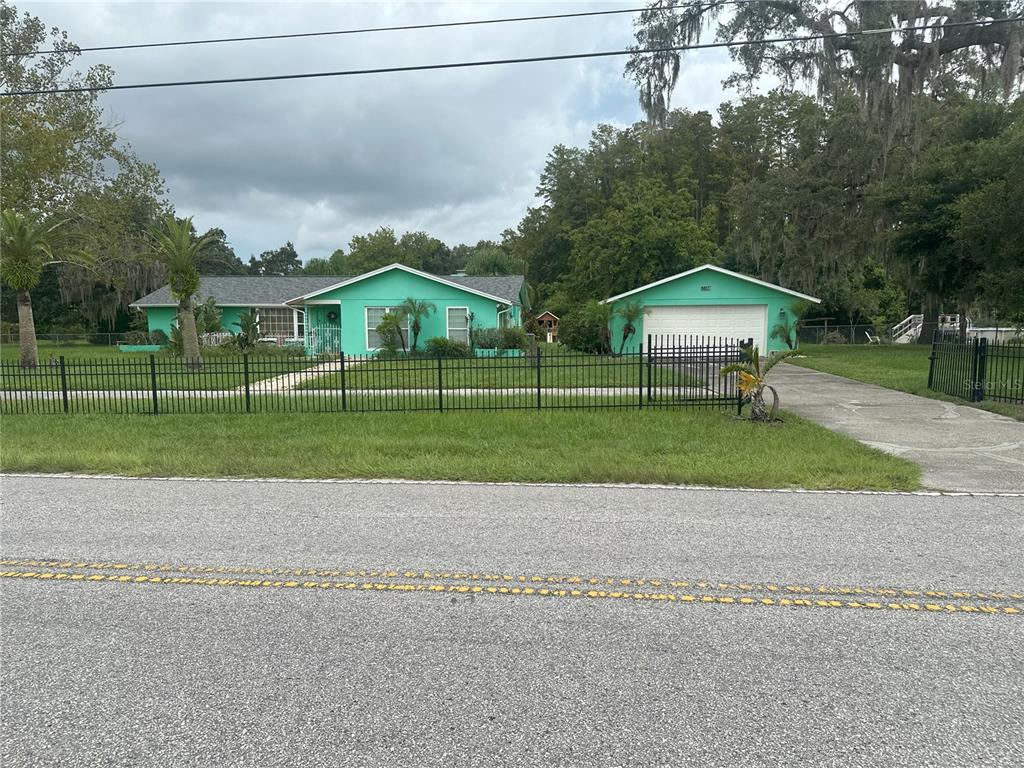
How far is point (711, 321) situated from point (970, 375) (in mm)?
13776

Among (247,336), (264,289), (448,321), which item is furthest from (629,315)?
(264,289)

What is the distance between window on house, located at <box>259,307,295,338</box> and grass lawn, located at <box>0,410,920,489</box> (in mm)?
22065

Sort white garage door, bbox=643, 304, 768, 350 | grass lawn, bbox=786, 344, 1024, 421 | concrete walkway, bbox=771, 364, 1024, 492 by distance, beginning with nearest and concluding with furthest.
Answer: concrete walkway, bbox=771, 364, 1024, 492 → grass lawn, bbox=786, 344, 1024, 421 → white garage door, bbox=643, 304, 768, 350

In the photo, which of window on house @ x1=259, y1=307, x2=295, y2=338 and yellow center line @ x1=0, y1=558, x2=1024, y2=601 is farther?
window on house @ x1=259, y1=307, x2=295, y2=338

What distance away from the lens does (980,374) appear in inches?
493

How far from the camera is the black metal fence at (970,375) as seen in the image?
40.9ft

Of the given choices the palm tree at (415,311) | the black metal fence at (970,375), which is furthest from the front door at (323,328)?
the black metal fence at (970,375)

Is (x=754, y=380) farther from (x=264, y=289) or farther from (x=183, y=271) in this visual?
(x=264, y=289)

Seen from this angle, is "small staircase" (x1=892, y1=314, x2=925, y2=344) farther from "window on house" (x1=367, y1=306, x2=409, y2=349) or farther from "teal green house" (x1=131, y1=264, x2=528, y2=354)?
"window on house" (x1=367, y1=306, x2=409, y2=349)

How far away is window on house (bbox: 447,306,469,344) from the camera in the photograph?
26.6 meters

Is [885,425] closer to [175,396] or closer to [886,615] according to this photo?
[886,615]

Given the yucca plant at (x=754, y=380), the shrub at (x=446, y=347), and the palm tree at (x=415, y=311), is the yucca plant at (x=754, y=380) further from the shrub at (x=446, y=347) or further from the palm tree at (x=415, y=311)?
the palm tree at (x=415, y=311)

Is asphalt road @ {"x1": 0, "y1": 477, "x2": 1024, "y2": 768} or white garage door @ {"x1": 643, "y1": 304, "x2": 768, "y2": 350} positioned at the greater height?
white garage door @ {"x1": 643, "y1": 304, "x2": 768, "y2": 350}

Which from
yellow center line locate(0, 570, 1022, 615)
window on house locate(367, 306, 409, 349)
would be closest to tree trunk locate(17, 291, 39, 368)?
window on house locate(367, 306, 409, 349)
